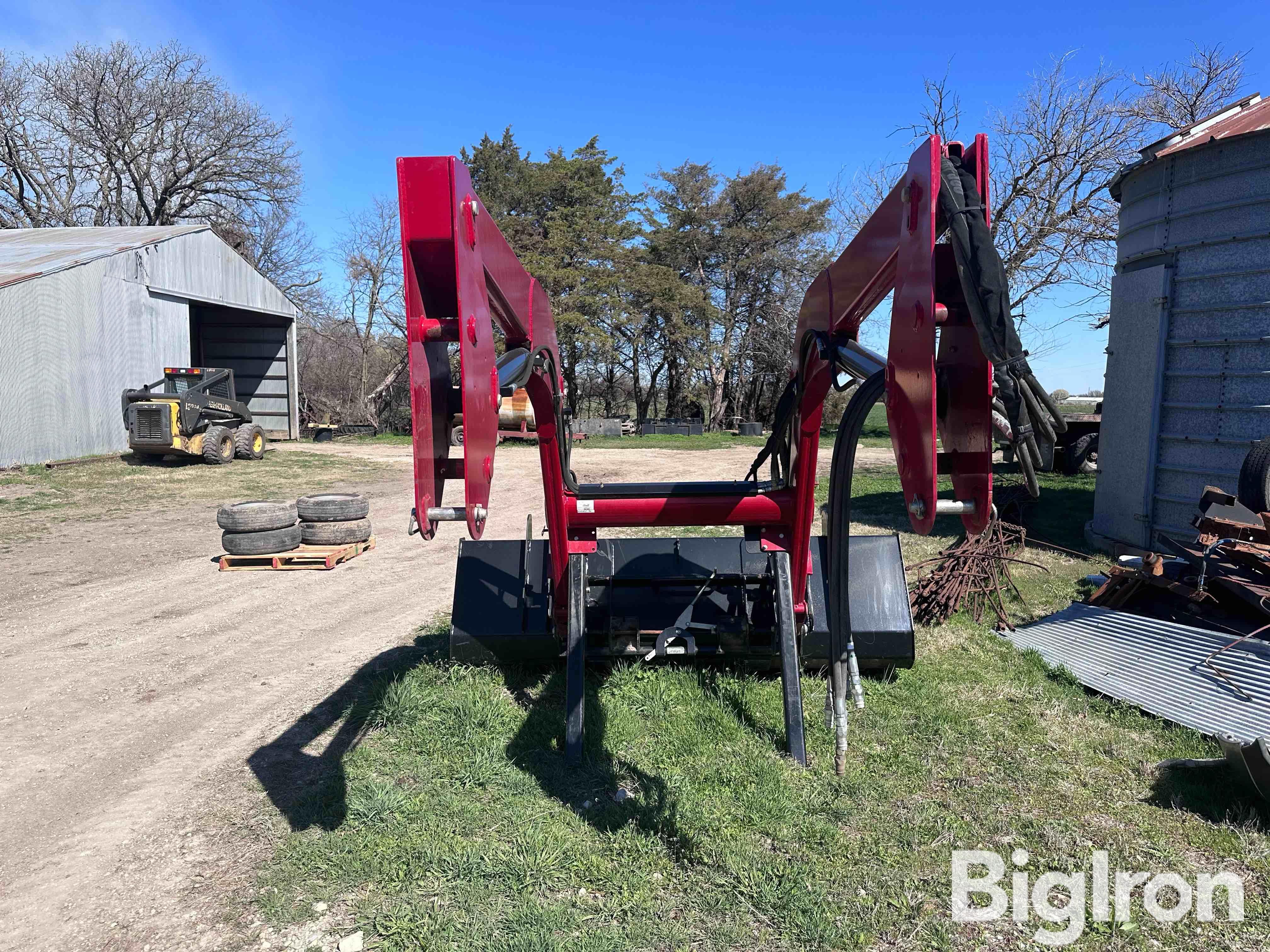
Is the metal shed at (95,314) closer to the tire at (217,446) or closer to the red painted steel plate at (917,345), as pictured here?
the tire at (217,446)

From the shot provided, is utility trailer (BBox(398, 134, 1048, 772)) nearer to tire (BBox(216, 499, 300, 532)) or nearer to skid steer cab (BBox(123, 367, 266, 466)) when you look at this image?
tire (BBox(216, 499, 300, 532))

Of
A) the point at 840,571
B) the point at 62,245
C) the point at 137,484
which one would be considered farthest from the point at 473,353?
the point at 62,245

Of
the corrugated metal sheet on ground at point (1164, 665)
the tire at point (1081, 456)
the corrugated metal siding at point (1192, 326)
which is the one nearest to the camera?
the corrugated metal sheet on ground at point (1164, 665)

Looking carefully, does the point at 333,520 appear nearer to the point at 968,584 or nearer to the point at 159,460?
the point at 968,584

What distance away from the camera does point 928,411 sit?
6.50 ft

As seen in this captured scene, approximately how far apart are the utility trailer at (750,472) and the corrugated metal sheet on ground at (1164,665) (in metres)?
1.22

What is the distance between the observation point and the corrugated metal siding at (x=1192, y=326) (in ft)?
23.2

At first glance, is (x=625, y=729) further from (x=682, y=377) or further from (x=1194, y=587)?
(x=682, y=377)

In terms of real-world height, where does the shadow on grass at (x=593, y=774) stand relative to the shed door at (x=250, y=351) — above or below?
below

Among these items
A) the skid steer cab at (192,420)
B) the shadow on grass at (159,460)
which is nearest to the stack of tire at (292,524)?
the skid steer cab at (192,420)

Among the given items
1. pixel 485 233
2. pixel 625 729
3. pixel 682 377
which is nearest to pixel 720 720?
pixel 625 729

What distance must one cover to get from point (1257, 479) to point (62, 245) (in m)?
24.2

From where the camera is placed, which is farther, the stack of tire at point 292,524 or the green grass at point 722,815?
the stack of tire at point 292,524

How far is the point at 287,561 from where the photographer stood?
8.38m
